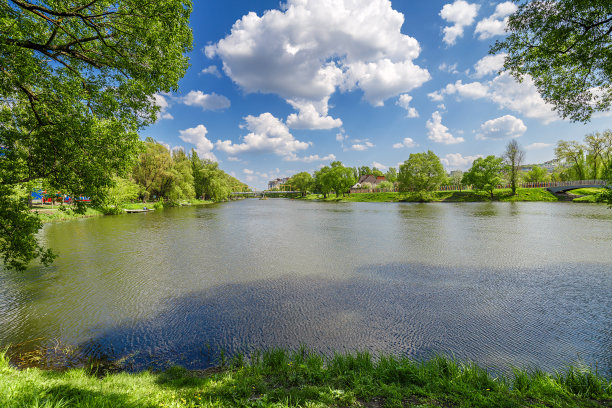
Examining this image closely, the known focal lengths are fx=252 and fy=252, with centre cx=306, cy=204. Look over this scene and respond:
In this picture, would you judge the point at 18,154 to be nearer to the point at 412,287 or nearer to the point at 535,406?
the point at 535,406

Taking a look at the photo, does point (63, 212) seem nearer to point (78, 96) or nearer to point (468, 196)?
point (78, 96)

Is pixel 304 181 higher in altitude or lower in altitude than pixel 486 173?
higher

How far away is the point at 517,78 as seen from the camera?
10.6 meters

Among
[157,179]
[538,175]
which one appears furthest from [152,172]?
[538,175]

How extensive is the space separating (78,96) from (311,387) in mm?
10720

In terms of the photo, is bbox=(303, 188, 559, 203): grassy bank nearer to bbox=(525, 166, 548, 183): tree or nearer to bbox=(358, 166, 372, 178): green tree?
bbox=(525, 166, 548, 183): tree

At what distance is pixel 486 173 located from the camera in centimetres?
7006

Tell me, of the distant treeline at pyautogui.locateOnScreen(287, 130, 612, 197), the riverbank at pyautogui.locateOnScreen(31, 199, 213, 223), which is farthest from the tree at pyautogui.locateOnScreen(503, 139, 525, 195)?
the riverbank at pyautogui.locateOnScreen(31, 199, 213, 223)

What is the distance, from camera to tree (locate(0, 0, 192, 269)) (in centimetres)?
718

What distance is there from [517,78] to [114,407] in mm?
15631

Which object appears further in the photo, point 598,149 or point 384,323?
point 598,149

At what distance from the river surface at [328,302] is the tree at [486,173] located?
59085mm

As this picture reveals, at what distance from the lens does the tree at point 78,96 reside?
7180 millimetres

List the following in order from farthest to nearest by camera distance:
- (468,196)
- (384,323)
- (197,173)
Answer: (197,173)
(468,196)
(384,323)
